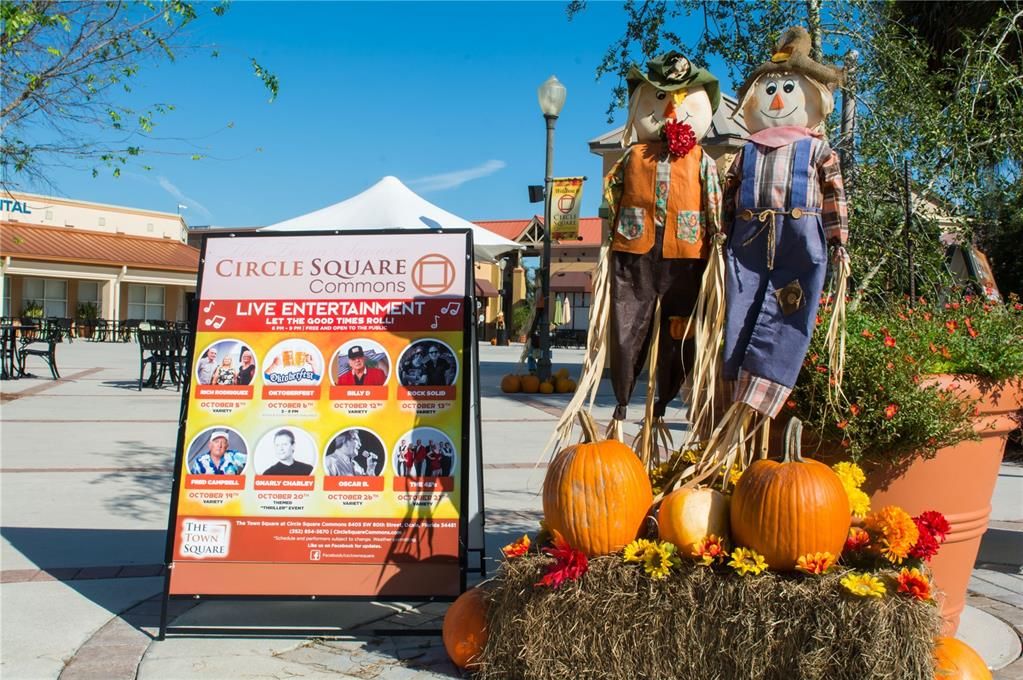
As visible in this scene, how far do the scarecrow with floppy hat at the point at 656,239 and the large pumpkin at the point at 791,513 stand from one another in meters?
0.69

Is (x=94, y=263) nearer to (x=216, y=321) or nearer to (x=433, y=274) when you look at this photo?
(x=216, y=321)

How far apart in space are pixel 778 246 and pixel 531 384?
11335 mm

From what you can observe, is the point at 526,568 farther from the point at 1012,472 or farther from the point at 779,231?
the point at 1012,472

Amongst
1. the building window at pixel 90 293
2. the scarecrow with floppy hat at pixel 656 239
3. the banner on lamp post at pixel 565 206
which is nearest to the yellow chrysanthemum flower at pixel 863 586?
the scarecrow with floppy hat at pixel 656 239

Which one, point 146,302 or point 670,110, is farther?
point 146,302

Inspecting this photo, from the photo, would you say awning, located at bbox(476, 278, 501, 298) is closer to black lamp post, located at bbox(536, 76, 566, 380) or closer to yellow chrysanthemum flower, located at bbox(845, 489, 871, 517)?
black lamp post, located at bbox(536, 76, 566, 380)

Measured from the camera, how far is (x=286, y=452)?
12.0ft

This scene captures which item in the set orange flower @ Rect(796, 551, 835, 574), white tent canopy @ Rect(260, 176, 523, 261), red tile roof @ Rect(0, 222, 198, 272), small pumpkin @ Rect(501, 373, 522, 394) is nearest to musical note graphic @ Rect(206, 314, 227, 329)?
orange flower @ Rect(796, 551, 835, 574)

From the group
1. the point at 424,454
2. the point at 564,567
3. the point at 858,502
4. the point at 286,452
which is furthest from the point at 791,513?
the point at 286,452

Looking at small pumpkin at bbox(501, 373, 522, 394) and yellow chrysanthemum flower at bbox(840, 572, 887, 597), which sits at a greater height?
small pumpkin at bbox(501, 373, 522, 394)

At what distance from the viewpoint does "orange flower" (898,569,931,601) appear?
8.51 feet

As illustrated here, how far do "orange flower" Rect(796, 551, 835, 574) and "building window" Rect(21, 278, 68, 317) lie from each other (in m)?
38.4

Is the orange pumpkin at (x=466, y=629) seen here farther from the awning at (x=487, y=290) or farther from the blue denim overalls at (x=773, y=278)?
the awning at (x=487, y=290)

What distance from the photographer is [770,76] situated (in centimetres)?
343
